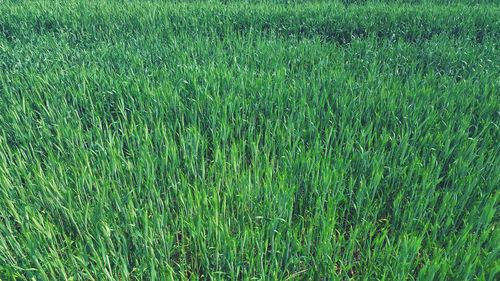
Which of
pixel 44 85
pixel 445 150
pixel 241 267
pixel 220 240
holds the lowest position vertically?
pixel 241 267

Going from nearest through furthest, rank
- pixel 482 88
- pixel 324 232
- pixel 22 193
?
pixel 324 232, pixel 22 193, pixel 482 88

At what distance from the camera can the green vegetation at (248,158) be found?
122 cm

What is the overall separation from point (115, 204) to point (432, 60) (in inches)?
Result: 99.7

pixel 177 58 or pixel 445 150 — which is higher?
pixel 177 58

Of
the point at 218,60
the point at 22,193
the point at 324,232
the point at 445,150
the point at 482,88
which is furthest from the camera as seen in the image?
the point at 218,60

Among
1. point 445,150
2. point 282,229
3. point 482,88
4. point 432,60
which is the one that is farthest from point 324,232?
point 432,60

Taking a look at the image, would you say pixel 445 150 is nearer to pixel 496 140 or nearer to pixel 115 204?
pixel 496 140

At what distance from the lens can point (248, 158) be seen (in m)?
1.91

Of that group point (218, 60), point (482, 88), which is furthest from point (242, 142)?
point (482, 88)

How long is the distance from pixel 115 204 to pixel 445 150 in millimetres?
1407

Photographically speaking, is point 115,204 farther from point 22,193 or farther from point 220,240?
point 220,240

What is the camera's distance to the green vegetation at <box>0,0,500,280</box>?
1221mm

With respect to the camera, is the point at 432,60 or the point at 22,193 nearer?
the point at 22,193

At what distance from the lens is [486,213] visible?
4.03ft
